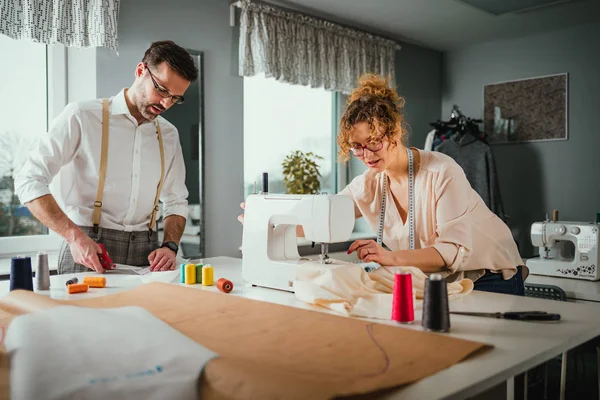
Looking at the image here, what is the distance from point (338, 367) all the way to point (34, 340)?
0.50 meters

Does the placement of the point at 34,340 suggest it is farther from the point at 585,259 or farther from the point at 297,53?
the point at 297,53

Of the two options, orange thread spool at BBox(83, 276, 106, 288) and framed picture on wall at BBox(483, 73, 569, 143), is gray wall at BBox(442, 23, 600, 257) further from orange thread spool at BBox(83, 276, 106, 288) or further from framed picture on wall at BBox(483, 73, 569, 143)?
orange thread spool at BBox(83, 276, 106, 288)

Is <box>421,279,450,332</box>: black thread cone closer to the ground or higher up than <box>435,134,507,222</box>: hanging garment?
closer to the ground

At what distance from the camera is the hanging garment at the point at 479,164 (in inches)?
177

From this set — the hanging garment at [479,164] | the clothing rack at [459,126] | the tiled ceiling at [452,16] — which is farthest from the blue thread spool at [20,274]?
the clothing rack at [459,126]

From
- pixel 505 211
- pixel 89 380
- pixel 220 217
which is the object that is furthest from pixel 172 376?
pixel 505 211

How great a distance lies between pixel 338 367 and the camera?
96 cm

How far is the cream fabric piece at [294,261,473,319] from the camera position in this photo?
1389mm

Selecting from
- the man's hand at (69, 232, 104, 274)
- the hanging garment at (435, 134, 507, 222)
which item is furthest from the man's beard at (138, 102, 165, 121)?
the hanging garment at (435, 134, 507, 222)

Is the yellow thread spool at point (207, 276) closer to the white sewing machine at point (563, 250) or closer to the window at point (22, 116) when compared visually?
the window at point (22, 116)

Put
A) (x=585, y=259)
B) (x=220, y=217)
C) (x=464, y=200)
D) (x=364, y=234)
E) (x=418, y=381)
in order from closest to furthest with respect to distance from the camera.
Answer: (x=418, y=381) → (x=464, y=200) → (x=585, y=259) → (x=220, y=217) → (x=364, y=234)

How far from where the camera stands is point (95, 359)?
858mm

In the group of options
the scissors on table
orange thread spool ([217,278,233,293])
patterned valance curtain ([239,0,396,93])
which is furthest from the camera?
patterned valance curtain ([239,0,396,93])

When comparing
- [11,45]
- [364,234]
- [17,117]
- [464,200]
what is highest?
[11,45]
